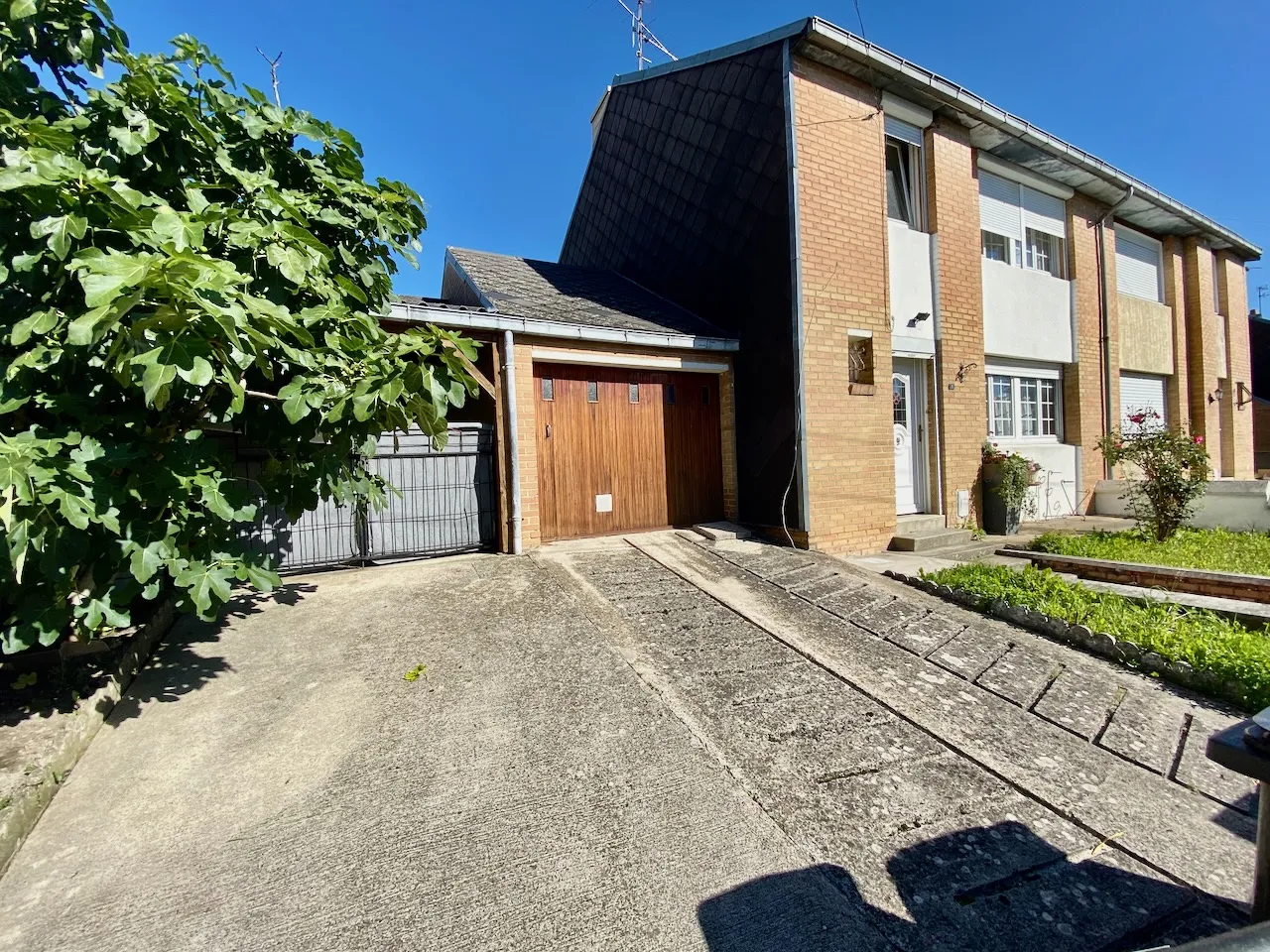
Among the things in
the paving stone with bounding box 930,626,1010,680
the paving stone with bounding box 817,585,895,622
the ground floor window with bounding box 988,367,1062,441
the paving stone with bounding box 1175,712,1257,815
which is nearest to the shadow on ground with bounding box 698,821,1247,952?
the paving stone with bounding box 1175,712,1257,815

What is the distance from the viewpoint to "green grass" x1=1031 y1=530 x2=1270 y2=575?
618cm

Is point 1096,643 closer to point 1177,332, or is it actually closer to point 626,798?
point 626,798

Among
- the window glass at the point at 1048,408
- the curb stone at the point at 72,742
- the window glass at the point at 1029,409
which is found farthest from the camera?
the window glass at the point at 1048,408

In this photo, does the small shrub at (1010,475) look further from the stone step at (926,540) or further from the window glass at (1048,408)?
the window glass at (1048,408)

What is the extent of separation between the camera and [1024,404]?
32.3 ft

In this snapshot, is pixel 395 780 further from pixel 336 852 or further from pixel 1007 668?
pixel 1007 668

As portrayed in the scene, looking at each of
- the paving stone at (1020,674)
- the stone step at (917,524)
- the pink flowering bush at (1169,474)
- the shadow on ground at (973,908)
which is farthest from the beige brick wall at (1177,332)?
the shadow on ground at (973,908)

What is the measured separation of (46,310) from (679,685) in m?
3.81

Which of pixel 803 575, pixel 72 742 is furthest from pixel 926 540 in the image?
pixel 72 742

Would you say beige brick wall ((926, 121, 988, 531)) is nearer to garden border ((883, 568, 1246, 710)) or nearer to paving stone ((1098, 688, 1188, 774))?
garden border ((883, 568, 1246, 710))

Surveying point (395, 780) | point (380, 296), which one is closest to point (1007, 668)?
point (395, 780)

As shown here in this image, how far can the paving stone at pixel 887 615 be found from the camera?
4777 mm

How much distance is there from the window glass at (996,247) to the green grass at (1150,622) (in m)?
6.12

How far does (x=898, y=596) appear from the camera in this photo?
5.44m
